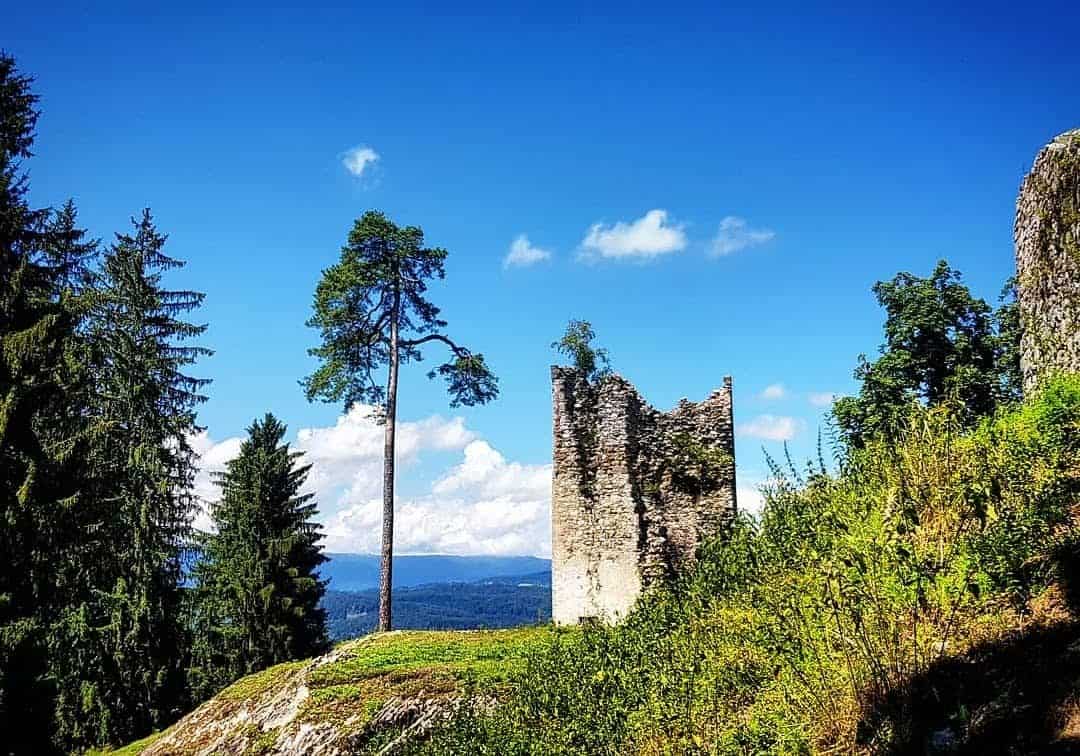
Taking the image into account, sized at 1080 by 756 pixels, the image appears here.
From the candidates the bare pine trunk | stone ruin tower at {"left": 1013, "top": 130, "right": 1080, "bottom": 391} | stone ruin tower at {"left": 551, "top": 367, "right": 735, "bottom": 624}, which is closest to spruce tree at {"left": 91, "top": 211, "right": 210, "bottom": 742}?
the bare pine trunk

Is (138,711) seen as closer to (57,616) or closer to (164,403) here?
(57,616)

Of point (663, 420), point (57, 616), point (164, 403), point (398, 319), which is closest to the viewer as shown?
point (663, 420)

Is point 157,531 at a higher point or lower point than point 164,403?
lower

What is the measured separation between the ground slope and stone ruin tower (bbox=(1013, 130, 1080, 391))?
832cm

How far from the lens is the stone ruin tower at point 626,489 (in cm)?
1552

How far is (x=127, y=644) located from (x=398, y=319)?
490 inches

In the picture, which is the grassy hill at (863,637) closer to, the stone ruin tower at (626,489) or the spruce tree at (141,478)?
the stone ruin tower at (626,489)

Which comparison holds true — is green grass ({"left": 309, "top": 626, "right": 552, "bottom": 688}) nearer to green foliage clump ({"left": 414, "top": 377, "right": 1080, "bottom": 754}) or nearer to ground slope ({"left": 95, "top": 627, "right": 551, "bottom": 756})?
ground slope ({"left": 95, "top": 627, "right": 551, "bottom": 756})

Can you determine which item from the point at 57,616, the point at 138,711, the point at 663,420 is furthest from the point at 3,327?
the point at 663,420

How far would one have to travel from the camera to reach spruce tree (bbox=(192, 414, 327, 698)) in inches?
1014

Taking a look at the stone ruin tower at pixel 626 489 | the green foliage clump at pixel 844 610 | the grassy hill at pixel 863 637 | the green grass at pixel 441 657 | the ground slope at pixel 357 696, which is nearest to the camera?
the grassy hill at pixel 863 637

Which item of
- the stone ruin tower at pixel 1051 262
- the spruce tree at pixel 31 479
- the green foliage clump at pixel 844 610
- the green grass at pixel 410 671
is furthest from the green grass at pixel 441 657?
the stone ruin tower at pixel 1051 262

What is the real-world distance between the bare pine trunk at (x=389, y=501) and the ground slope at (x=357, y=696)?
12.6 feet

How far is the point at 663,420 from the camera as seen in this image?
16578 millimetres
